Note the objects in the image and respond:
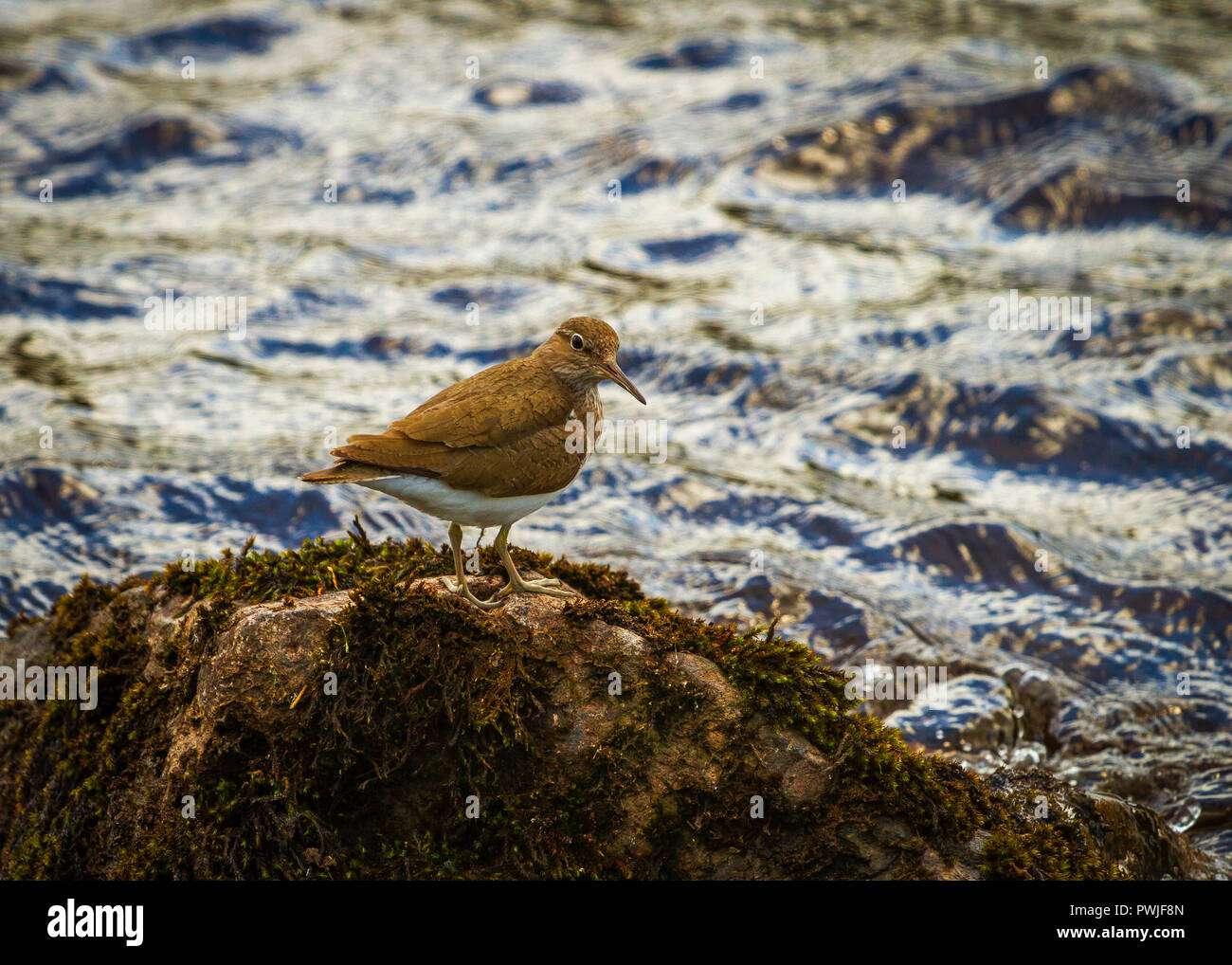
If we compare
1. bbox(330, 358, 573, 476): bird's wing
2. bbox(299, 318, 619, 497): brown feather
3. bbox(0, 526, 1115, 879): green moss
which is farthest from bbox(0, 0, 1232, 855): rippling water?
bbox(330, 358, 573, 476): bird's wing

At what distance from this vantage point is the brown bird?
→ 6.09 meters

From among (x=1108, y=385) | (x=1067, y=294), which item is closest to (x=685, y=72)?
(x=1067, y=294)

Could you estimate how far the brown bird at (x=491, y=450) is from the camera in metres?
6.09

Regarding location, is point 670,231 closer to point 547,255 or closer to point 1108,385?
point 547,255

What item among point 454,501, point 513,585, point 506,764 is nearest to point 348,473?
point 454,501

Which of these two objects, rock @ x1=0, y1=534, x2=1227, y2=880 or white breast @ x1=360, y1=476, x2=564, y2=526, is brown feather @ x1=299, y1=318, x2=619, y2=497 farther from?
rock @ x1=0, y1=534, x2=1227, y2=880

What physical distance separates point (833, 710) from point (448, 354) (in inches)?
369

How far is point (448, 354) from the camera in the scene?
1434cm

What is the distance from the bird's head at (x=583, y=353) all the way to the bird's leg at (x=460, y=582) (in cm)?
124

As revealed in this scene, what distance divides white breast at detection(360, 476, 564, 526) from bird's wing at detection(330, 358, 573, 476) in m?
0.08

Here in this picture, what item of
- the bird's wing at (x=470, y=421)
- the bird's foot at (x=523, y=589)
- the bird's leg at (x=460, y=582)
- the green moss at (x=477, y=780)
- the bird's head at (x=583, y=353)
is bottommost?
the green moss at (x=477, y=780)

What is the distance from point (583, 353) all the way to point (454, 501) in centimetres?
140

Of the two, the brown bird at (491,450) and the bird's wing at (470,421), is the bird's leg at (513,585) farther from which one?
the bird's wing at (470,421)

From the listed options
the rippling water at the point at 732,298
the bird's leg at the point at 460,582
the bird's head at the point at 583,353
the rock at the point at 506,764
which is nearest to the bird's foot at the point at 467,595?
the bird's leg at the point at 460,582
